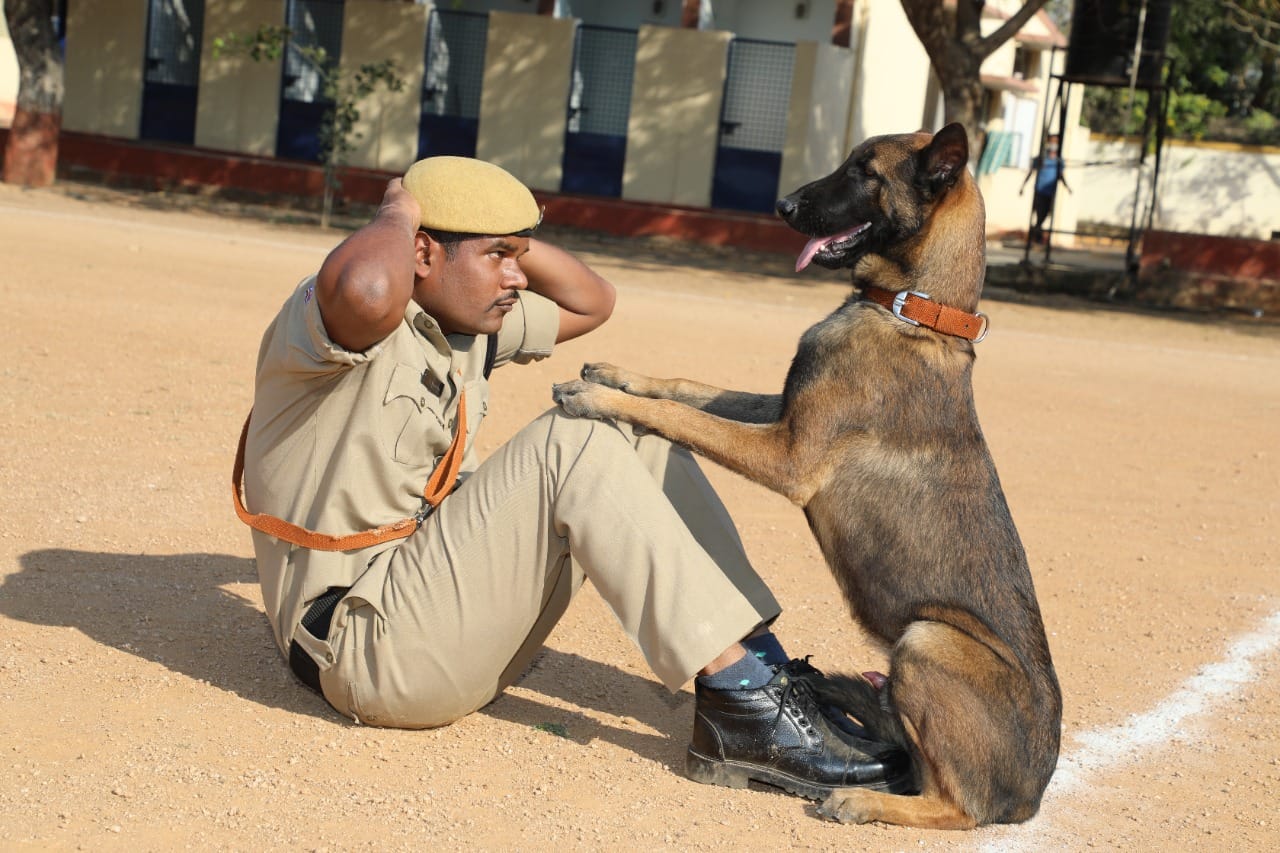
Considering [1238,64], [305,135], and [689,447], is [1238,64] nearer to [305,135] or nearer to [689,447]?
[305,135]

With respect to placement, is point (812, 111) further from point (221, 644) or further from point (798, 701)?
point (798, 701)

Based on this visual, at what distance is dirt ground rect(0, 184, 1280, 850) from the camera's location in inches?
144

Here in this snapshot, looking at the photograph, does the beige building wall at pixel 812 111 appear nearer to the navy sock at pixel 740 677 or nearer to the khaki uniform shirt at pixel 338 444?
the khaki uniform shirt at pixel 338 444

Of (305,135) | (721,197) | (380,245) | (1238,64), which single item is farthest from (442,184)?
(1238,64)

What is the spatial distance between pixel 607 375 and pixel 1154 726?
2.23m

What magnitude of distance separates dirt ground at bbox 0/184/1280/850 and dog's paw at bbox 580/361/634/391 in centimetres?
100

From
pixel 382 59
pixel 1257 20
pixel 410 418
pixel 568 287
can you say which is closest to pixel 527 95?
pixel 382 59

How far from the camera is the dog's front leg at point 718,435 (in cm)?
420

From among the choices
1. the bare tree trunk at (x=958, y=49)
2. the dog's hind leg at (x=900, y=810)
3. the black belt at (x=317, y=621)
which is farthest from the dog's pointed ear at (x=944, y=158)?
the bare tree trunk at (x=958, y=49)

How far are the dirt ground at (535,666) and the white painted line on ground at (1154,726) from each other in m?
0.01

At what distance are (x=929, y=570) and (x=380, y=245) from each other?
5.59 feet

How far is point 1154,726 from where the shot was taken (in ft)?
16.3

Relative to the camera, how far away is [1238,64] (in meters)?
39.9

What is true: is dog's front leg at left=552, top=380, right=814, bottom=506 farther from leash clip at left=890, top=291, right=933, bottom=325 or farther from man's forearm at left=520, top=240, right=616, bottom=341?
man's forearm at left=520, top=240, right=616, bottom=341
